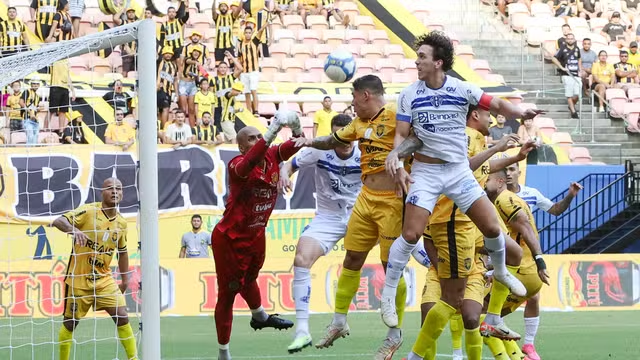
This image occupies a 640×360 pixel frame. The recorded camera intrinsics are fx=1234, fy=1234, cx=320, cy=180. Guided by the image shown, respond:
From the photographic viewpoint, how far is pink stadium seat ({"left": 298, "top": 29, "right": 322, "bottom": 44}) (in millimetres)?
28266

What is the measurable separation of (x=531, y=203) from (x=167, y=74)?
12.2 metres

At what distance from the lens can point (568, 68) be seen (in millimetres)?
28734

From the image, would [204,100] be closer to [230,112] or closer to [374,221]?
[230,112]

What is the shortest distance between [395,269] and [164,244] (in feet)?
36.9

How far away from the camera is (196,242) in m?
21.2

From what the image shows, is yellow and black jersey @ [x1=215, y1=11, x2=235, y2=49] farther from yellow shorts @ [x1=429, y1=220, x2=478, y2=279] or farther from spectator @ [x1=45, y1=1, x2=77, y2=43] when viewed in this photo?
yellow shorts @ [x1=429, y1=220, x2=478, y2=279]

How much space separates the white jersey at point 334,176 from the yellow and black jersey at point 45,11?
539 inches

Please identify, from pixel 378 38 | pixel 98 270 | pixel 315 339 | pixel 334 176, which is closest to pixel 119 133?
pixel 315 339

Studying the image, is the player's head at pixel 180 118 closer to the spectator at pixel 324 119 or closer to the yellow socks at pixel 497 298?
the spectator at pixel 324 119

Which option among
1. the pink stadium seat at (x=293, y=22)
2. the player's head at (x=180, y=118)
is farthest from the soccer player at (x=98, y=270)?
the pink stadium seat at (x=293, y=22)

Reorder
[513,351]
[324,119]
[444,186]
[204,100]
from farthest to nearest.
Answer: [204,100], [324,119], [513,351], [444,186]

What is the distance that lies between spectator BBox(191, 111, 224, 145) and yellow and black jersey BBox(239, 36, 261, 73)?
313 cm

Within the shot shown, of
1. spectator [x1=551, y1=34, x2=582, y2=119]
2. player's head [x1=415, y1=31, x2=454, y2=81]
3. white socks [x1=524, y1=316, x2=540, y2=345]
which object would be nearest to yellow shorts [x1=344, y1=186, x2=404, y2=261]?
player's head [x1=415, y1=31, x2=454, y2=81]

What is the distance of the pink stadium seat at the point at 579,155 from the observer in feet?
84.3
